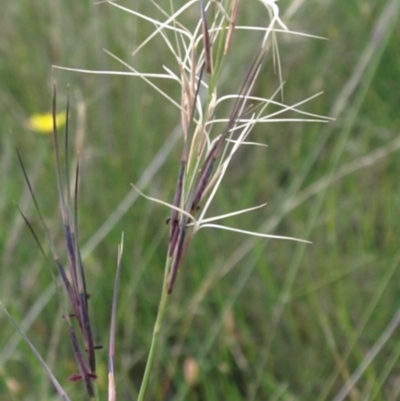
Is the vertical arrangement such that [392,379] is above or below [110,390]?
below

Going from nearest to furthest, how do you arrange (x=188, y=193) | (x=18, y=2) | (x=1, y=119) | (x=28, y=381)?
(x=188, y=193), (x=28, y=381), (x=1, y=119), (x=18, y=2)

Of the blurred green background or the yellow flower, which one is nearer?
the blurred green background

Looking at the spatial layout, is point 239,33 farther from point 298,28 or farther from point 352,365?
point 352,365

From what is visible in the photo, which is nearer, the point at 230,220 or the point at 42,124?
the point at 230,220

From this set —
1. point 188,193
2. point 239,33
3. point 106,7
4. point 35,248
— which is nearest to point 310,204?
point 35,248

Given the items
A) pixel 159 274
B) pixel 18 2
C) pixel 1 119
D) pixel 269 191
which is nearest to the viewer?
pixel 159 274

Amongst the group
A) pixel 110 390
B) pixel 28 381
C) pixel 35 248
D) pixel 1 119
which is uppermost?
pixel 110 390

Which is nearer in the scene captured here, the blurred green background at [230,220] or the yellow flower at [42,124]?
the blurred green background at [230,220]

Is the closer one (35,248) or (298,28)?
(35,248)
